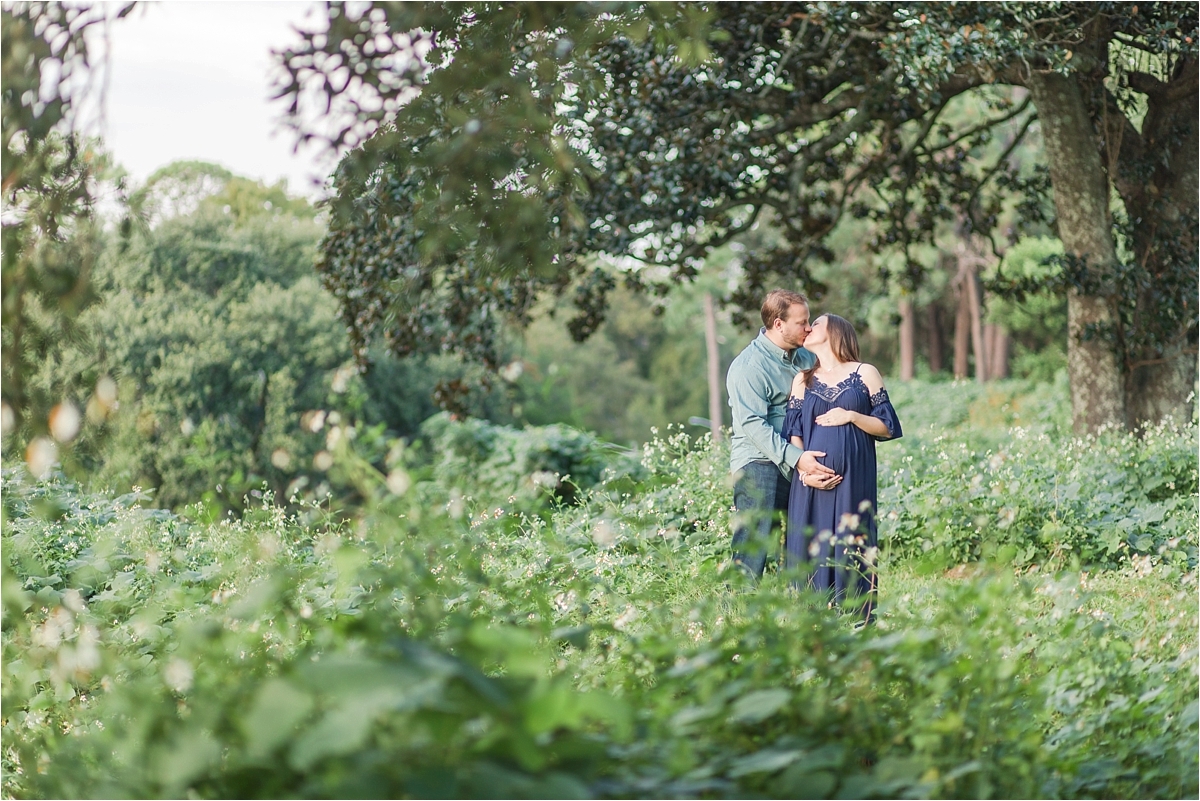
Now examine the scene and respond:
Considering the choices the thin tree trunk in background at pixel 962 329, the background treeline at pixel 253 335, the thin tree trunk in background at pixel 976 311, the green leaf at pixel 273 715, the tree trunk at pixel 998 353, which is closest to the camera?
the green leaf at pixel 273 715

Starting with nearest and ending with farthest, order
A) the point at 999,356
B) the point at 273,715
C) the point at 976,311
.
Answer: the point at 273,715, the point at 976,311, the point at 999,356

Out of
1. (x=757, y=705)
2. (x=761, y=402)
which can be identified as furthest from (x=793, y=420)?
(x=757, y=705)

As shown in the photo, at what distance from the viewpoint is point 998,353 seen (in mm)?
29047

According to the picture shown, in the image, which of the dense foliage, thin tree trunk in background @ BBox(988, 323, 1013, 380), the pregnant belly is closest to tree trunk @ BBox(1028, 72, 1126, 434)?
the dense foliage

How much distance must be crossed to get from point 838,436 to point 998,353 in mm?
27121

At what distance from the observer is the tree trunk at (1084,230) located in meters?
8.25

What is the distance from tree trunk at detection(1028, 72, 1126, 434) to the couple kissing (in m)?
4.93

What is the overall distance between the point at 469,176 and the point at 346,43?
1.72 ft

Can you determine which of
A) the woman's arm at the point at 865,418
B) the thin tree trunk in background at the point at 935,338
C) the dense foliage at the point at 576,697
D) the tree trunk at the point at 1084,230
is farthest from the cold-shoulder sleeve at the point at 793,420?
the thin tree trunk in background at the point at 935,338

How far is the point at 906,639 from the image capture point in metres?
2.19

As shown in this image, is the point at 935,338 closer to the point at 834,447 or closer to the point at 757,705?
the point at 834,447

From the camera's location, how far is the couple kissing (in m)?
4.40

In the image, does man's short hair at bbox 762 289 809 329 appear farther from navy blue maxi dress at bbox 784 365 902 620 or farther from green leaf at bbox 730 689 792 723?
green leaf at bbox 730 689 792 723

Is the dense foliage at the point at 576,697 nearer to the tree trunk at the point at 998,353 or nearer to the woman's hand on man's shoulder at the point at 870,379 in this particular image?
the woman's hand on man's shoulder at the point at 870,379
